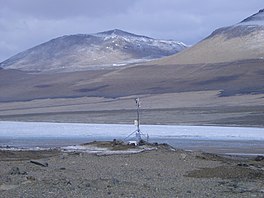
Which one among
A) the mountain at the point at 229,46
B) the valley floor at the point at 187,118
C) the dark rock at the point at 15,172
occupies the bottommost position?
the dark rock at the point at 15,172

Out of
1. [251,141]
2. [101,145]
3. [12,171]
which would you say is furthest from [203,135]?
[12,171]

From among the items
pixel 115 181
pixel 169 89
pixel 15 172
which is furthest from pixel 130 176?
pixel 169 89

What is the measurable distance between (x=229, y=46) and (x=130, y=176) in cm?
15043

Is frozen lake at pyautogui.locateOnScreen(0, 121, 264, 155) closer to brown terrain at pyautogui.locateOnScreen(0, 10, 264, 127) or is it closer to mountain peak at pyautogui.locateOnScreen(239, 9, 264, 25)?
brown terrain at pyautogui.locateOnScreen(0, 10, 264, 127)

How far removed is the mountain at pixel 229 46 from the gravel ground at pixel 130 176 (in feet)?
401

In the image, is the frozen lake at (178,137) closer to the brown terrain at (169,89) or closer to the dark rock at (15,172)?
the brown terrain at (169,89)

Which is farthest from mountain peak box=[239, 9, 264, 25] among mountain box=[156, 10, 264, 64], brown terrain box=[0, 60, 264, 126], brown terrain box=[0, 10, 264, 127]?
brown terrain box=[0, 60, 264, 126]

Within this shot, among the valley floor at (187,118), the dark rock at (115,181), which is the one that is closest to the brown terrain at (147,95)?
the valley floor at (187,118)

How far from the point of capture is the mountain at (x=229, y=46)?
156688 millimetres

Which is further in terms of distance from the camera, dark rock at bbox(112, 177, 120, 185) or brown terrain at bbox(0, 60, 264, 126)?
brown terrain at bbox(0, 60, 264, 126)

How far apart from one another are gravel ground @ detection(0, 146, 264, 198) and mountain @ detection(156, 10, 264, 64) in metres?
122

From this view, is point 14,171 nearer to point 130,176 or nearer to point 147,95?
point 130,176

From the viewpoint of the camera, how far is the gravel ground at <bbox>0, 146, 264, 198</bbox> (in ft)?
57.0

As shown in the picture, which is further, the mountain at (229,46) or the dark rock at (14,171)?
the mountain at (229,46)
